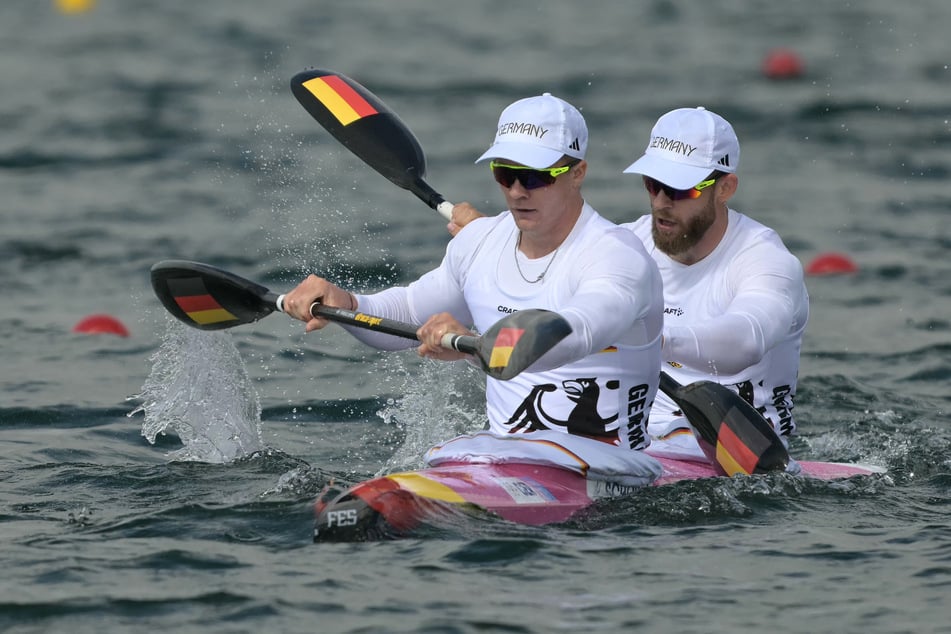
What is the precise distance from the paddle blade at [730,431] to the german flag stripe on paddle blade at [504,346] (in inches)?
58.2

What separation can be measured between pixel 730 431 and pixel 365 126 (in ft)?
8.97

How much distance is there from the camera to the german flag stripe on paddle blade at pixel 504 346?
17.2 feet

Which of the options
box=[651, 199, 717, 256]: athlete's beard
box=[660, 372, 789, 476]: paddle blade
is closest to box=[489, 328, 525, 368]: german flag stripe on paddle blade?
box=[660, 372, 789, 476]: paddle blade

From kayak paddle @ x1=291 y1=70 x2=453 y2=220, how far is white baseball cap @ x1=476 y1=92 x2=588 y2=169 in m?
2.09

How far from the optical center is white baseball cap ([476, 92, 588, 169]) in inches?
226

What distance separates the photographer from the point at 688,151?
22.1ft

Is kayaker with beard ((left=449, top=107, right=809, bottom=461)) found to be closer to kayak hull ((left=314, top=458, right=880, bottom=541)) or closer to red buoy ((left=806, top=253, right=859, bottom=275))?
kayak hull ((left=314, top=458, right=880, bottom=541))

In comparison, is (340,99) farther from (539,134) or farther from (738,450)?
(738,450)

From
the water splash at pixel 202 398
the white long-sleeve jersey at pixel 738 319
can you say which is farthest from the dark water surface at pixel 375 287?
the white long-sleeve jersey at pixel 738 319

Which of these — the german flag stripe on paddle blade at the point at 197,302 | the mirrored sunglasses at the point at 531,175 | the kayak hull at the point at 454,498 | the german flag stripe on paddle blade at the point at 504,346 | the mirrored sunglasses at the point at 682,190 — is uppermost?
the mirrored sunglasses at the point at 682,190

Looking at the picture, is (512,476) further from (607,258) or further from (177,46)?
(177,46)

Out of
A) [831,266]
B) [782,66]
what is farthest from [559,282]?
[782,66]

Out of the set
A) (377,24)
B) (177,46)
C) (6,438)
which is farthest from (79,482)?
(377,24)

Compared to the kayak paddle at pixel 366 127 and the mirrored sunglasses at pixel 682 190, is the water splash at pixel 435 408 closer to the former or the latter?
the kayak paddle at pixel 366 127
